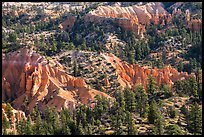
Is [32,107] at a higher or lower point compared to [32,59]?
lower

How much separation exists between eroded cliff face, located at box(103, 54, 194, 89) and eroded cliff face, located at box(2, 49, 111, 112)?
15.7 m

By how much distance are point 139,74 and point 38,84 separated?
3413 cm

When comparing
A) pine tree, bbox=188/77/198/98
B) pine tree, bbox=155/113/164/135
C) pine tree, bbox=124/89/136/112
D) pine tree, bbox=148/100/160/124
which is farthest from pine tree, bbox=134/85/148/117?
pine tree, bbox=188/77/198/98

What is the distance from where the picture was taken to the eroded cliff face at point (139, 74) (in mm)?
130375

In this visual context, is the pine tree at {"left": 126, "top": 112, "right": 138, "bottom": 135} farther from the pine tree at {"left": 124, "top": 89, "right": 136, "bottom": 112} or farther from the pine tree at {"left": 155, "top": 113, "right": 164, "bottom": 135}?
the pine tree at {"left": 124, "top": 89, "right": 136, "bottom": 112}

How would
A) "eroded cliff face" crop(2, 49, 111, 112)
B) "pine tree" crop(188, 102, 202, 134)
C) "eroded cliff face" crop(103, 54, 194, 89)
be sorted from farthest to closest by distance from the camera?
"eroded cliff face" crop(103, 54, 194, 89)
"eroded cliff face" crop(2, 49, 111, 112)
"pine tree" crop(188, 102, 202, 134)

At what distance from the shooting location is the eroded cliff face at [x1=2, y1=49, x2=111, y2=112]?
379ft

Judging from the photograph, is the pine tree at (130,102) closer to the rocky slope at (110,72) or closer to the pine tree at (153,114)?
the pine tree at (153,114)

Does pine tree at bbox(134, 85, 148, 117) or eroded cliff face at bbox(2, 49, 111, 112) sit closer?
pine tree at bbox(134, 85, 148, 117)

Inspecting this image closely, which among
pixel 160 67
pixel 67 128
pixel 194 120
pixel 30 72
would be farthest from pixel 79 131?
pixel 160 67

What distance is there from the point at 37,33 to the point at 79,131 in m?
107

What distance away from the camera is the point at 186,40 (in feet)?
548

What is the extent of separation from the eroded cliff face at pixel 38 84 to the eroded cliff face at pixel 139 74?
51.5 feet

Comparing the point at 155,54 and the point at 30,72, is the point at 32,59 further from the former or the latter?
the point at 155,54
